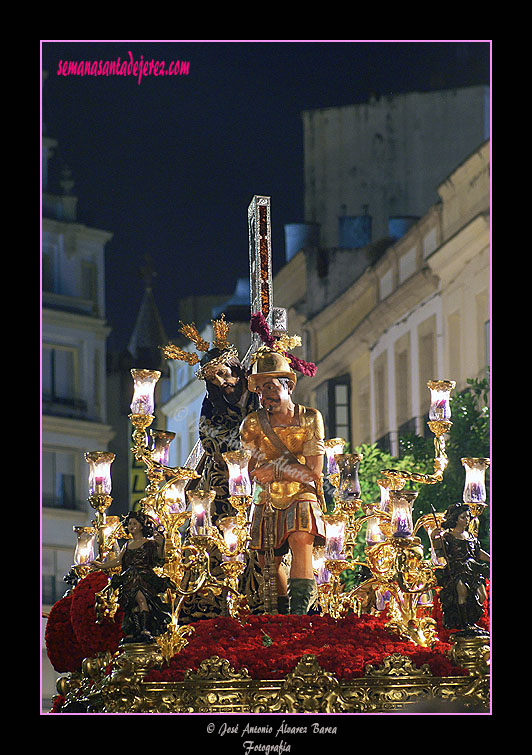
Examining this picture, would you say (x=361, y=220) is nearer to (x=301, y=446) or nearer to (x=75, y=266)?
(x=75, y=266)

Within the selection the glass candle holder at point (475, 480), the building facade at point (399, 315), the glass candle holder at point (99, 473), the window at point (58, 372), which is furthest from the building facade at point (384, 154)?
the glass candle holder at point (475, 480)

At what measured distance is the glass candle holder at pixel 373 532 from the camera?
55.2 feet

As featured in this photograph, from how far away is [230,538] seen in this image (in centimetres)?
1597

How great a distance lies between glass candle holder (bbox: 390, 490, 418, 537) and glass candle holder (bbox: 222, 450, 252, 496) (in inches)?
65.5

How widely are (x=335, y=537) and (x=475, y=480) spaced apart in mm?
1307

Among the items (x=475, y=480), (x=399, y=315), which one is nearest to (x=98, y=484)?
(x=475, y=480)

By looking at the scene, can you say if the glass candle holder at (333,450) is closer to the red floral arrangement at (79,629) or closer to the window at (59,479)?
the red floral arrangement at (79,629)

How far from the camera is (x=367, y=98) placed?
26.0 metres

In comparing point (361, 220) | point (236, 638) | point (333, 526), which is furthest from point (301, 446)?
point (361, 220)

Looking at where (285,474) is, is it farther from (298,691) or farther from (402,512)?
(298,691)

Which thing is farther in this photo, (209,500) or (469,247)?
(469,247)

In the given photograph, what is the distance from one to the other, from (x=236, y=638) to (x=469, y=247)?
40.9 ft

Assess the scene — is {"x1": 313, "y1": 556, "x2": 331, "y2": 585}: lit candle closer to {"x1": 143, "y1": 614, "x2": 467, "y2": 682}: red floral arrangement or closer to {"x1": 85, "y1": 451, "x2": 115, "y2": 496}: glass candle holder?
{"x1": 143, "y1": 614, "x2": 467, "y2": 682}: red floral arrangement

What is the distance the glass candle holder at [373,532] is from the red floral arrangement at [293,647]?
1.38 m
